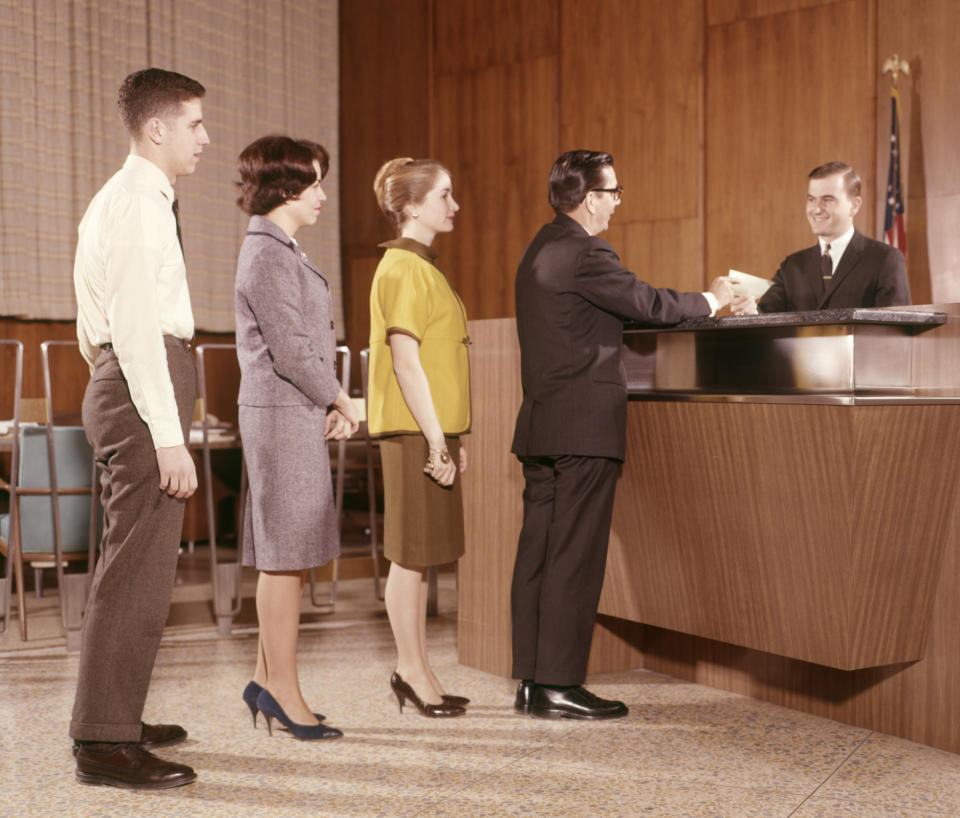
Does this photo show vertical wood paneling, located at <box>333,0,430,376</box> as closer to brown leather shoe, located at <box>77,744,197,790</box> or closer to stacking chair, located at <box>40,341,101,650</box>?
stacking chair, located at <box>40,341,101,650</box>

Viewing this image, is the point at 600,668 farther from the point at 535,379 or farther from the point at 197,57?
the point at 197,57

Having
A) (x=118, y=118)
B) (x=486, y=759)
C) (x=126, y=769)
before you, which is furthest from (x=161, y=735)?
(x=118, y=118)

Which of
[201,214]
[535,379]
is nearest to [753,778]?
[535,379]

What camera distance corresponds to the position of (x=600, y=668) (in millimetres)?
3363

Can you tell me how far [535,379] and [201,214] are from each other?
16.0ft

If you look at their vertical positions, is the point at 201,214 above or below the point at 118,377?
above

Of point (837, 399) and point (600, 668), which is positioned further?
point (600, 668)

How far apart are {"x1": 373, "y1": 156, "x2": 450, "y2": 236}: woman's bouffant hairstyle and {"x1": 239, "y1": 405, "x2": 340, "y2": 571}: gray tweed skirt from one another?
64 cm

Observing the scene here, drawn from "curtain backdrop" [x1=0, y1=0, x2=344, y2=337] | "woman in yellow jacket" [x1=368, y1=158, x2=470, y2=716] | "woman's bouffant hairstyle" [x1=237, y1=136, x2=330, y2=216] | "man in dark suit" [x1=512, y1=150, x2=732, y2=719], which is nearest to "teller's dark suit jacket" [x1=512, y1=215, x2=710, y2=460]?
"man in dark suit" [x1=512, y1=150, x2=732, y2=719]

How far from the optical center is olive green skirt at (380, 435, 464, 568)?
9.37ft

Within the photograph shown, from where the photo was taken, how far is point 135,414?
2283mm

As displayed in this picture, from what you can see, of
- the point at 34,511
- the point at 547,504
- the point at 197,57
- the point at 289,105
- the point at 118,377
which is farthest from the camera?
the point at 289,105

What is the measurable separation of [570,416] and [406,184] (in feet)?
2.49

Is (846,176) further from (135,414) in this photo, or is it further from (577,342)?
(135,414)
